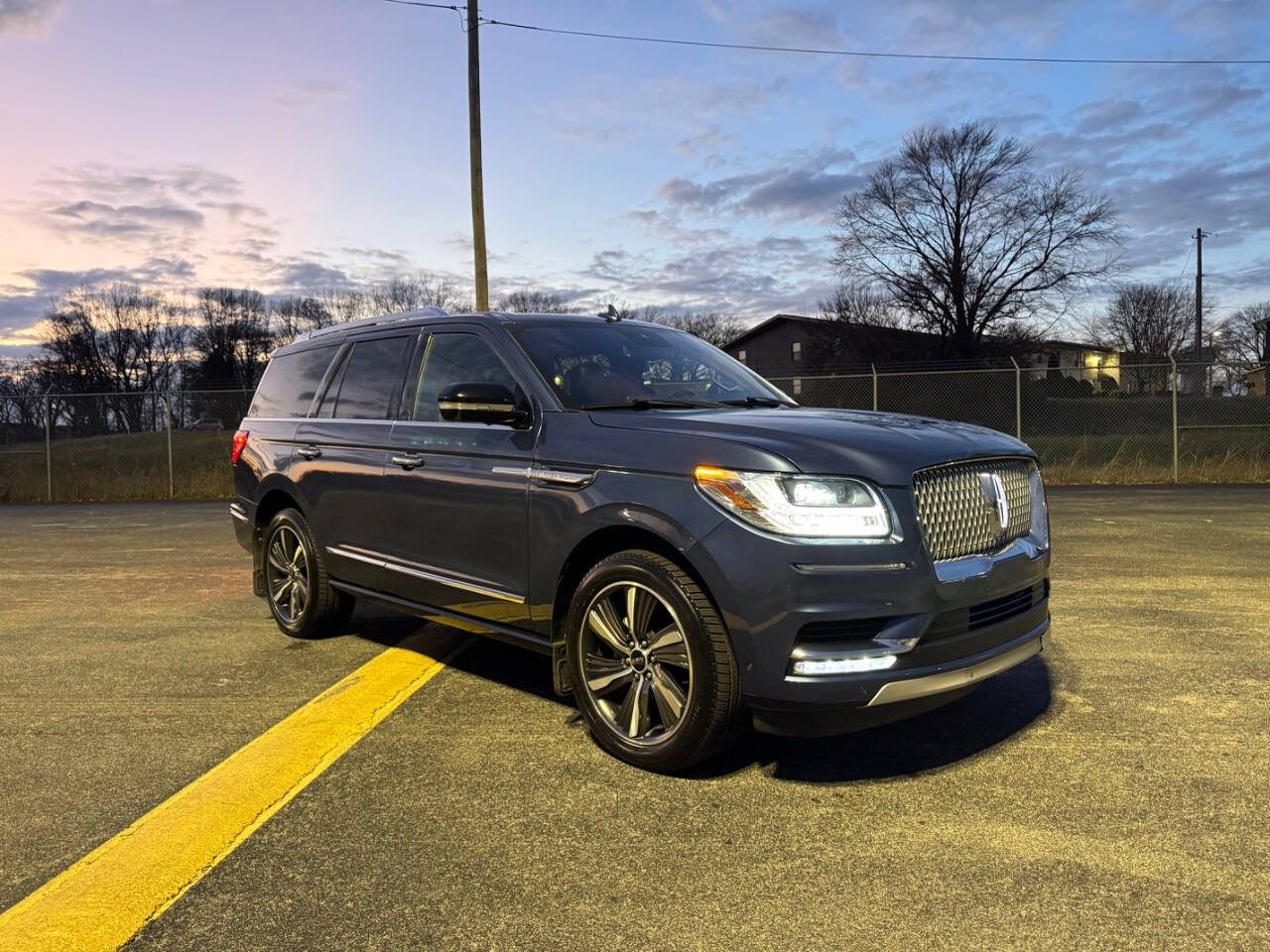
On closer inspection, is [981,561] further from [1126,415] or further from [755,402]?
[1126,415]

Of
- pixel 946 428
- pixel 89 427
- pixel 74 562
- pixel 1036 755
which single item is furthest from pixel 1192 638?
pixel 89 427

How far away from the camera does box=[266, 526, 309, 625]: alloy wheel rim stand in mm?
5539

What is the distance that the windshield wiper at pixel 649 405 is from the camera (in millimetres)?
3908

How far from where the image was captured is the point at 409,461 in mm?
4488

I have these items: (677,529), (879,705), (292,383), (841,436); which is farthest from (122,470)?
(879,705)

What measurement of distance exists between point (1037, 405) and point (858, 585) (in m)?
28.6

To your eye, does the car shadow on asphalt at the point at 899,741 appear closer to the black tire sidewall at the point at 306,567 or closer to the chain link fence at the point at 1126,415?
the black tire sidewall at the point at 306,567

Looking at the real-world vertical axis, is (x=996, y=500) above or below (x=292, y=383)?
below

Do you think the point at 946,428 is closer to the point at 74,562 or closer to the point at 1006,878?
the point at 1006,878

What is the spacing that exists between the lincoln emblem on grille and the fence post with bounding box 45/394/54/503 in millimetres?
20475

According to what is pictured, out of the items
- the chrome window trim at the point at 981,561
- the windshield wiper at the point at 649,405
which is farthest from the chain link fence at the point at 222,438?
the chrome window trim at the point at 981,561

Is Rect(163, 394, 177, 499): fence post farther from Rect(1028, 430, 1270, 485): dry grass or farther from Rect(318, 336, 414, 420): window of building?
Rect(1028, 430, 1270, 485): dry grass

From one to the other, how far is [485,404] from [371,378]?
1499 millimetres

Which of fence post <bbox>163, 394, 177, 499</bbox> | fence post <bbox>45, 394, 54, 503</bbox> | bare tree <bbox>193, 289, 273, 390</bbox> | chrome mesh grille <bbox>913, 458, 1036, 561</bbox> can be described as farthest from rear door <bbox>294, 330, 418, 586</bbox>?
bare tree <bbox>193, 289, 273, 390</bbox>
